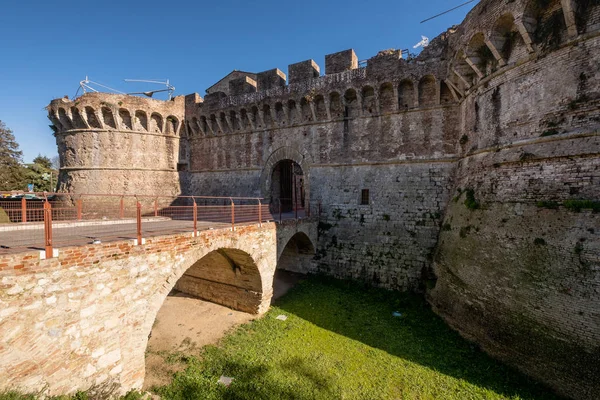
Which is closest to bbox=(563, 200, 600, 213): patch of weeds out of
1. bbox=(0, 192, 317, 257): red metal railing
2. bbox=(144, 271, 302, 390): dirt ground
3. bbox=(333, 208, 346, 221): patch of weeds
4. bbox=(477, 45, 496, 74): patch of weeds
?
bbox=(477, 45, 496, 74): patch of weeds

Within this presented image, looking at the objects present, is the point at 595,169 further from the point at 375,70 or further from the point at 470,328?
the point at 375,70

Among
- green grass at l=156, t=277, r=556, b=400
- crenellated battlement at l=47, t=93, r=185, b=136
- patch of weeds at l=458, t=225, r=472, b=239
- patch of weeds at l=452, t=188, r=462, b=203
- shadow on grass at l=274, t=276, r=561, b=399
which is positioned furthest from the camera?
crenellated battlement at l=47, t=93, r=185, b=136

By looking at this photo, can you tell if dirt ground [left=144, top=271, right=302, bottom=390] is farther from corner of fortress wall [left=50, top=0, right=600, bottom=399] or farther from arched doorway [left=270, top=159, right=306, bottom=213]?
arched doorway [left=270, top=159, right=306, bottom=213]

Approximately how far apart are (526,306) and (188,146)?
18.0 metres

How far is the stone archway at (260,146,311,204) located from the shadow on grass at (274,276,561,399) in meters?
4.93

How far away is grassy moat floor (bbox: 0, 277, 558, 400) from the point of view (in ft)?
20.8

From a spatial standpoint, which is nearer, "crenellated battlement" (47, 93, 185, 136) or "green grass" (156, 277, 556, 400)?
"green grass" (156, 277, 556, 400)

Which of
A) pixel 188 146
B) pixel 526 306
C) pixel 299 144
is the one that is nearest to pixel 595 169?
pixel 526 306

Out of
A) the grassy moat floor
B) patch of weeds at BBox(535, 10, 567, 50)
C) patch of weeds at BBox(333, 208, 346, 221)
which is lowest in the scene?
the grassy moat floor

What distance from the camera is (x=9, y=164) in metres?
24.7

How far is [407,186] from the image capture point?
12.2m

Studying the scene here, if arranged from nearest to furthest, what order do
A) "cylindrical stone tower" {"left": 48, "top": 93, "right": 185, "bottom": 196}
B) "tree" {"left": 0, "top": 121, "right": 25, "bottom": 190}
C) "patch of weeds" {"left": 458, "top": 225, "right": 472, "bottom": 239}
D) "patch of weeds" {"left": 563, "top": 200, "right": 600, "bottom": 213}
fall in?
"patch of weeds" {"left": 563, "top": 200, "right": 600, "bottom": 213} → "patch of weeds" {"left": 458, "top": 225, "right": 472, "bottom": 239} → "cylindrical stone tower" {"left": 48, "top": 93, "right": 185, "bottom": 196} → "tree" {"left": 0, "top": 121, "right": 25, "bottom": 190}

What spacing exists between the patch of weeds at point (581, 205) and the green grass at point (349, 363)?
4.33m

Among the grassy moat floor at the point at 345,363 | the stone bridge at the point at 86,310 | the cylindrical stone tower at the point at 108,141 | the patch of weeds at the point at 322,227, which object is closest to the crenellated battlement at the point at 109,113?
the cylindrical stone tower at the point at 108,141
